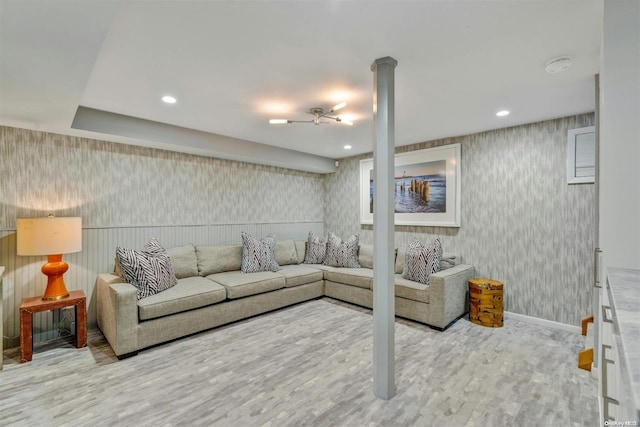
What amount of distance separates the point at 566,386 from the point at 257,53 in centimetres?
333

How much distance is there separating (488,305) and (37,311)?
4.60 m

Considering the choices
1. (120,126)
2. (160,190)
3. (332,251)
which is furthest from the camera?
(332,251)

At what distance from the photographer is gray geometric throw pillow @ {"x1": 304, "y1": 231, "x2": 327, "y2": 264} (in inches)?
198

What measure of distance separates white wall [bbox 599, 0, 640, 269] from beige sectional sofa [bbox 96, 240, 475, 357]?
195 centimetres

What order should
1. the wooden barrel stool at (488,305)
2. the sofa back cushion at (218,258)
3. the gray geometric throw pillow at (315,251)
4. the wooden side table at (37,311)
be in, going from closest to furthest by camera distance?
1. the wooden side table at (37,311)
2. the wooden barrel stool at (488,305)
3. the sofa back cushion at (218,258)
4. the gray geometric throw pillow at (315,251)

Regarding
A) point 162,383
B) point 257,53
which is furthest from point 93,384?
point 257,53

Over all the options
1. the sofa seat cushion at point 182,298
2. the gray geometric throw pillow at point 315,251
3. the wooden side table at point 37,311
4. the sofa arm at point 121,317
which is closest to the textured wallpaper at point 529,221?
the gray geometric throw pillow at point 315,251

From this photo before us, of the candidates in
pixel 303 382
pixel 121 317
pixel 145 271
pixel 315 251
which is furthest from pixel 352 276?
pixel 121 317

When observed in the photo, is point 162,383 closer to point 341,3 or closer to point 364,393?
point 364,393

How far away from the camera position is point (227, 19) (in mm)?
1653

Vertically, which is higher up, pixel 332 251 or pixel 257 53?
pixel 257 53

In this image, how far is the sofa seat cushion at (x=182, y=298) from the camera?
112 inches

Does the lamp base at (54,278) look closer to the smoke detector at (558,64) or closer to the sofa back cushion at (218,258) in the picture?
the sofa back cushion at (218,258)

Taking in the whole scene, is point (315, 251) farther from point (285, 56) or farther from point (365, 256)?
point (285, 56)
